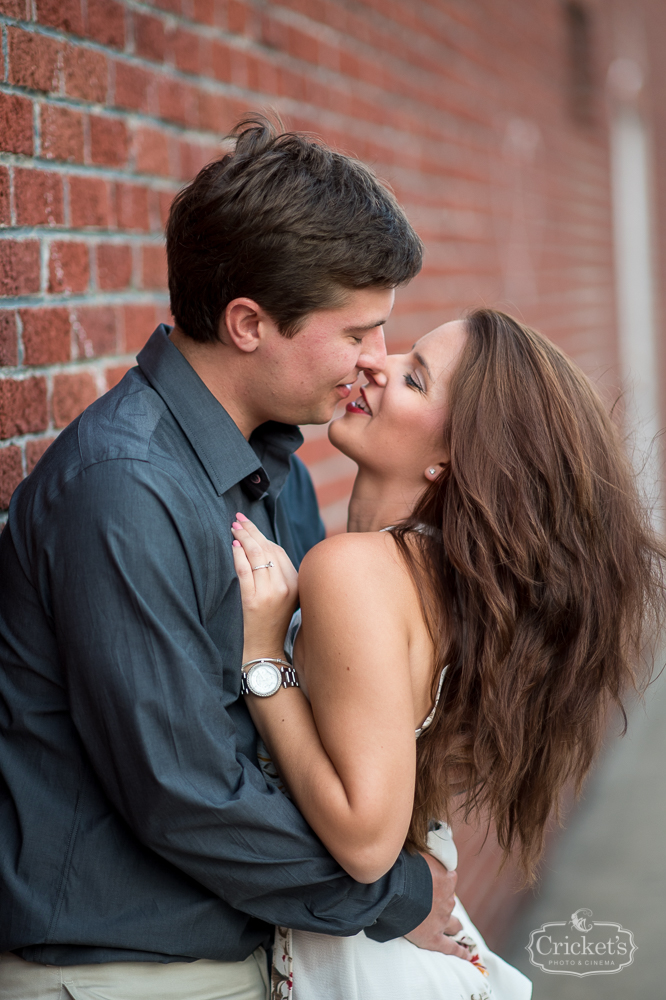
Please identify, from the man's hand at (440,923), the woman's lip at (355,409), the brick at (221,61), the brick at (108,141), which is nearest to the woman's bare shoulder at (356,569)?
the woman's lip at (355,409)

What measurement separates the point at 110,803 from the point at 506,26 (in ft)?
17.3

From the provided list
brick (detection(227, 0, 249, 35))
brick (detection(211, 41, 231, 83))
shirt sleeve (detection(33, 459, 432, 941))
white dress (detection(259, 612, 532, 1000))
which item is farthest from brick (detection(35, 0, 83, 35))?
white dress (detection(259, 612, 532, 1000))

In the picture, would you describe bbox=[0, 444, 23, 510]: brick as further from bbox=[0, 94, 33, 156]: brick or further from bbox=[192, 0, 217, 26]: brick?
bbox=[192, 0, 217, 26]: brick

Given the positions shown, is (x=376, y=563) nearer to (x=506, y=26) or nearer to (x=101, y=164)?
(x=101, y=164)

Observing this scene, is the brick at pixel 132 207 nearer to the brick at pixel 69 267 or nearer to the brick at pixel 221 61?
the brick at pixel 69 267

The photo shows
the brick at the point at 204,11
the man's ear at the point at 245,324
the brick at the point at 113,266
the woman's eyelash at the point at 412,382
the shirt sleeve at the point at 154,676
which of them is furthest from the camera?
the brick at the point at 204,11

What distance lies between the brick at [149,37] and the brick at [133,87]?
5 centimetres

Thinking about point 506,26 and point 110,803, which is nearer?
point 110,803

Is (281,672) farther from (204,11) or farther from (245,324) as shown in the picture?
(204,11)

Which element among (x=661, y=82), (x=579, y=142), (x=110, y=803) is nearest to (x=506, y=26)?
(x=579, y=142)

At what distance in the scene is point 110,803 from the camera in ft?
5.19

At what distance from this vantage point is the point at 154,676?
57.1 inches

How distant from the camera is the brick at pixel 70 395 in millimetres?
2107

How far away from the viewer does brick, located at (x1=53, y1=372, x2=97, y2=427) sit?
211 centimetres
